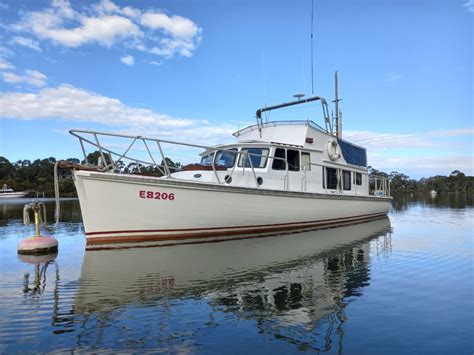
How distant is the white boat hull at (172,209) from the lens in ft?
31.3

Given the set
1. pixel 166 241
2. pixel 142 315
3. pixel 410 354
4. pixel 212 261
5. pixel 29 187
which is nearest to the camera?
pixel 410 354

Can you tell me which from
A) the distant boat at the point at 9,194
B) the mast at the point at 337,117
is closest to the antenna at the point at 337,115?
the mast at the point at 337,117

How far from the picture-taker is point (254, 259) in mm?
8438

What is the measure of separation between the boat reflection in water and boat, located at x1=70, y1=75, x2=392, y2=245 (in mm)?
772

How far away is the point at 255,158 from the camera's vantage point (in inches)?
511

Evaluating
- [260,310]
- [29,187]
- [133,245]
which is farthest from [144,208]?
[29,187]

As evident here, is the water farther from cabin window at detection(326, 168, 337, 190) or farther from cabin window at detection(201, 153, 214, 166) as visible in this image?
cabin window at detection(326, 168, 337, 190)

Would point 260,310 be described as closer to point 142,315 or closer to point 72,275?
point 142,315

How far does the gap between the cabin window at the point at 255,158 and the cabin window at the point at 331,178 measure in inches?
141

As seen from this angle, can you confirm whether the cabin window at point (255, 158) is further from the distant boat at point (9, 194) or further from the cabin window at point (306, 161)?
the distant boat at point (9, 194)

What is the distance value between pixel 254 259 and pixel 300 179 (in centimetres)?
584

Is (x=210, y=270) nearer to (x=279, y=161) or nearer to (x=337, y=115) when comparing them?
(x=279, y=161)

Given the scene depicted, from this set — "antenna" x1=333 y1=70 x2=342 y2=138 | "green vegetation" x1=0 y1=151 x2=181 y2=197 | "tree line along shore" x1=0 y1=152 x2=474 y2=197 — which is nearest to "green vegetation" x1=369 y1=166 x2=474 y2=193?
"tree line along shore" x1=0 y1=152 x2=474 y2=197

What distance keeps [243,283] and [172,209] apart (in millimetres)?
4438
